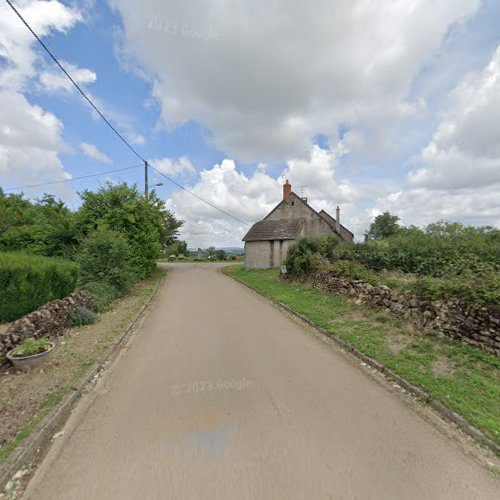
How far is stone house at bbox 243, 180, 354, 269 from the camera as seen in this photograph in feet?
75.8

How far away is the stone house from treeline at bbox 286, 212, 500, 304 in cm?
881

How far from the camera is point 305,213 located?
25641mm

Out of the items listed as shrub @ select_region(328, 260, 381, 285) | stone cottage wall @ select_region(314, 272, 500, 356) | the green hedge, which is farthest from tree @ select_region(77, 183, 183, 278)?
stone cottage wall @ select_region(314, 272, 500, 356)

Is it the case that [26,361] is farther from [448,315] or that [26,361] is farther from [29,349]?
[448,315]

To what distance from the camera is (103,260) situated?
34.4ft

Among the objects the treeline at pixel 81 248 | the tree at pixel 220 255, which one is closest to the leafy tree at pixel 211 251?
the tree at pixel 220 255

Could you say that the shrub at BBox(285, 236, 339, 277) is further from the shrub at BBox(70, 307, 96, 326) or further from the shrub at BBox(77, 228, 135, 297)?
the shrub at BBox(70, 307, 96, 326)

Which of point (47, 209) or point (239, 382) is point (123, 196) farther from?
point (239, 382)

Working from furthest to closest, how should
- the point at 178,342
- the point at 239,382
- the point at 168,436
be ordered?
the point at 178,342 → the point at 239,382 → the point at 168,436

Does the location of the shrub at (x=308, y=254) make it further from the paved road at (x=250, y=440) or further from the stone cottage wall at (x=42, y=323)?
the stone cottage wall at (x=42, y=323)

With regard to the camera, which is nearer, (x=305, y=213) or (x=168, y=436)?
(x=168, y=436)

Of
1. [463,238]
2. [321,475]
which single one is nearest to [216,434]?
[321,475]

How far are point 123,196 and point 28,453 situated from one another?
42.8 ft

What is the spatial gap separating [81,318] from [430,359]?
8.29 meters
